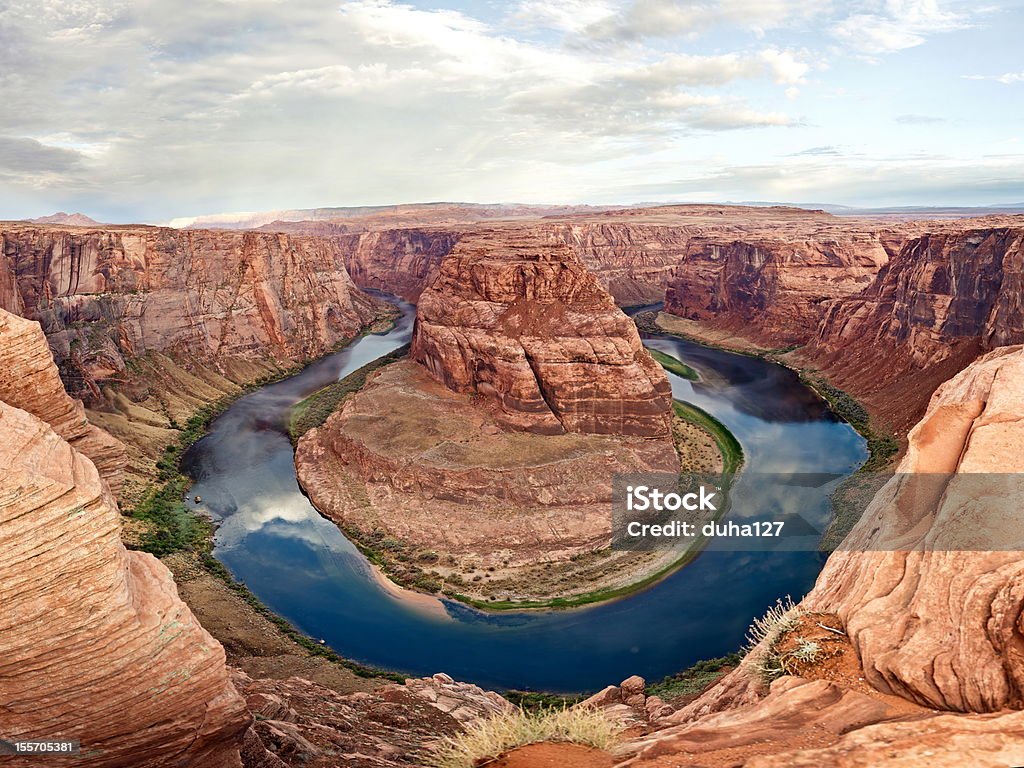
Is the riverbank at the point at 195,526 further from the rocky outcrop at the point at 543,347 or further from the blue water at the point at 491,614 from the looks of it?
the rocky outcrop at the point at 543,347

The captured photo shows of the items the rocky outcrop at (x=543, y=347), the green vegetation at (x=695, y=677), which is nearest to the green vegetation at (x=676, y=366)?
the rocky outcrop at (x=543, y=347)

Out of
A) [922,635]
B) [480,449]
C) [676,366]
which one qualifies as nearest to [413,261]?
[676,366]

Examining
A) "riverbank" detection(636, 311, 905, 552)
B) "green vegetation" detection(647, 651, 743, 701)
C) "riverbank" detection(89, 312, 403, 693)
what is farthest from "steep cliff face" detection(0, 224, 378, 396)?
"riverbank" detection(636, 311, 905, 552)

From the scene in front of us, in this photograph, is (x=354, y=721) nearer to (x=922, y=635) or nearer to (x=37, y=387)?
(x=37, y=387)

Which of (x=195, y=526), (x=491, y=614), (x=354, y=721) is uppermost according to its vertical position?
(x=354, y=721)

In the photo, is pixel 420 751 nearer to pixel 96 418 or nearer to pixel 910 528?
pixel 910 528

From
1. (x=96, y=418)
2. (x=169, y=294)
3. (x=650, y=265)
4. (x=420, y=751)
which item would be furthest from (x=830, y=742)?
(x=650, y=265)

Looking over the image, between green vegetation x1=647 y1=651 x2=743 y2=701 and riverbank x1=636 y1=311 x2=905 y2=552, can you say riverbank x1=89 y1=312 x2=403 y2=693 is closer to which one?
green vegetation x1=647 y1=651 x2=743 y2=701

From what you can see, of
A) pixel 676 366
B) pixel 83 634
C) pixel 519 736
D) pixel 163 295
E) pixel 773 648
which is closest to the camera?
pixel 83 634
